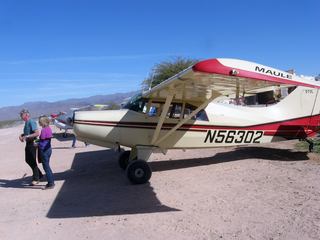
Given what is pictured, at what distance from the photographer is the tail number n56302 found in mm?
9258

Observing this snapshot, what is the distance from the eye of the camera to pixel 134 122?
8672mm

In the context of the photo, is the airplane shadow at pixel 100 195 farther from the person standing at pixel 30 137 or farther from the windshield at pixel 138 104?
the windshield at pixel 138 104

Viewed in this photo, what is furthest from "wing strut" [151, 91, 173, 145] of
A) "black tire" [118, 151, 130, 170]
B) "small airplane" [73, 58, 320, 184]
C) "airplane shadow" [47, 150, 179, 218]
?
"black tire" [118, 151, 130, 170]

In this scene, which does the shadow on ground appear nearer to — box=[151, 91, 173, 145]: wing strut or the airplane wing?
box=[151, 91, 173, 145]: wing strut

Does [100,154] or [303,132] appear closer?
[303,132]

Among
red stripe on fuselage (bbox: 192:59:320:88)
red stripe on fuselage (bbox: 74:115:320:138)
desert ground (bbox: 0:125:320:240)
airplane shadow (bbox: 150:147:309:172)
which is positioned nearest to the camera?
desert ground (bbox: 0:125:320:240)

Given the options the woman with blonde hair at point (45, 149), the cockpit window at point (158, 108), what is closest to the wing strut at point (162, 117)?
the cockpit window at point (158, 108)

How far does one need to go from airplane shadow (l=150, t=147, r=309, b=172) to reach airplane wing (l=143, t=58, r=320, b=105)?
232 centimetres

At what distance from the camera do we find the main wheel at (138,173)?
785 centimetres

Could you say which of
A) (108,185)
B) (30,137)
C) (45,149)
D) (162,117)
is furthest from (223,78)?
(30,137)

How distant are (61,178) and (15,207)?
2.48 meters

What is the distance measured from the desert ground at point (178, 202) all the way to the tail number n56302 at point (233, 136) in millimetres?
594

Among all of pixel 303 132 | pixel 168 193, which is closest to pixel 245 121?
pixel 303 132

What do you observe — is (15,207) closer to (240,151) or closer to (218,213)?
(218,213)
